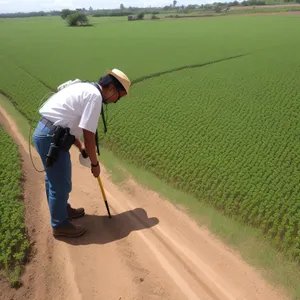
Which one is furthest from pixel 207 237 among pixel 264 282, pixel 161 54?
pixel 161 54

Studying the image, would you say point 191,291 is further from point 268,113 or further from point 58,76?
point 58,76

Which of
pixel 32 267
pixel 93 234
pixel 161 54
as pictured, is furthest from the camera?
pixel 161 54

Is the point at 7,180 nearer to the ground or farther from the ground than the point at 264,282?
farther from the ground

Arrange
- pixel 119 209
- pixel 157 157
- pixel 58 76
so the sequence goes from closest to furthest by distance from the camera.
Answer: pixel 119 209 < pixel 157 157 < pixel 58 76

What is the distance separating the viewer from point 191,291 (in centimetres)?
404

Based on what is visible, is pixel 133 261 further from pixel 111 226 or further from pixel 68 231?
pixel 68 231

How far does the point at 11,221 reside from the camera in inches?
192

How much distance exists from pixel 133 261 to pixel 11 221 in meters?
2.25

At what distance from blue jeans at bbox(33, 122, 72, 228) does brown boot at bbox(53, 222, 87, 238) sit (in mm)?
77

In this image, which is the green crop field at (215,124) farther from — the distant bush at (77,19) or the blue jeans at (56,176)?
the distant bush at (77,19)

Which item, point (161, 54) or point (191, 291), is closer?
point (191, 291)

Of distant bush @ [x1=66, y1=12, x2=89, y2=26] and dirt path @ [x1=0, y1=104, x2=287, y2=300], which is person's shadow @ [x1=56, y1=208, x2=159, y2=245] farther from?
distant bush @ [x1=66, y1=12, x2=89, y2=26]

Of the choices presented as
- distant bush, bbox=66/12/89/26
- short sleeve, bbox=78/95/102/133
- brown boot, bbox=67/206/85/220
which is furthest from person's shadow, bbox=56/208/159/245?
distant bush, bbox=66/12/89/26

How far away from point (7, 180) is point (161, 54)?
18200 millimetres
